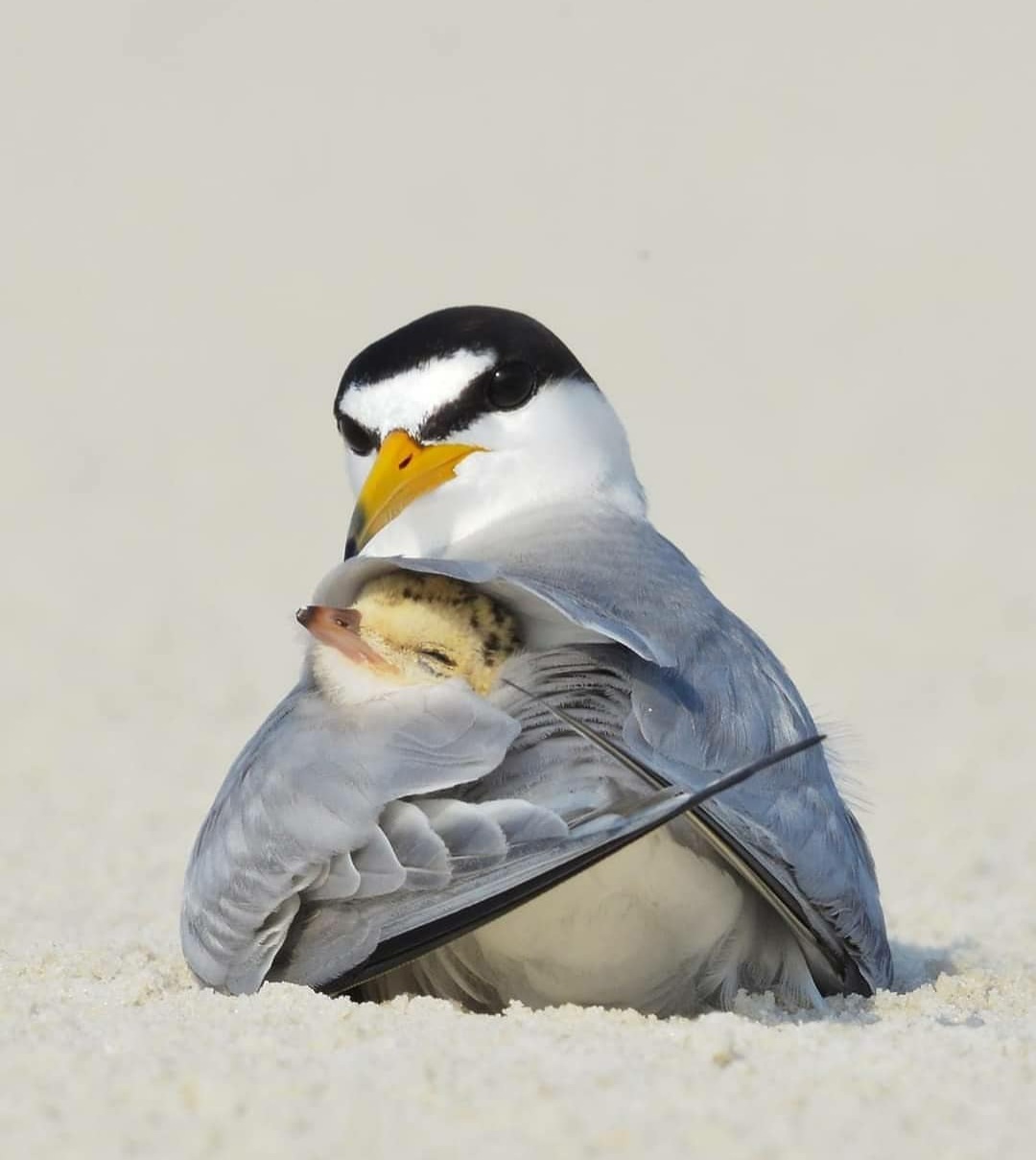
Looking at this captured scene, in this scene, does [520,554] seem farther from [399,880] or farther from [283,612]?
[283,612]

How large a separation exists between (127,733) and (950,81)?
15.1m

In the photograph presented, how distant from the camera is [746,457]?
12.5 meters

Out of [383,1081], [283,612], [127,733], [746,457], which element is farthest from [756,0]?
[383,1081]

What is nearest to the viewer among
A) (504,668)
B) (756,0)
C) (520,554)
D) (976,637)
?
(504,668)

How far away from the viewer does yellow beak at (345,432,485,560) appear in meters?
4.17

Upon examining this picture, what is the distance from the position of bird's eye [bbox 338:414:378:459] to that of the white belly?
1424 millimetres

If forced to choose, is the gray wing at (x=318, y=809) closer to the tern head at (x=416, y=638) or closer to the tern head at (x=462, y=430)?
the tern head at (x=416, y=638)

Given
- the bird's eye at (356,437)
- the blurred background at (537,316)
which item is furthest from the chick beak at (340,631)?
the bird's eye at (356,437)

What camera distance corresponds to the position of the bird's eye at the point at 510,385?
438cm

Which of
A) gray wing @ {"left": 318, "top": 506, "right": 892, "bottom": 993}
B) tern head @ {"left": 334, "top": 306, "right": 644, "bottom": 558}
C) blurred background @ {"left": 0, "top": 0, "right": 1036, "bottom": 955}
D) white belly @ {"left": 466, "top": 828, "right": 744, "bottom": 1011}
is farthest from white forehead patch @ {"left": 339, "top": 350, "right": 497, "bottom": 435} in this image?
white belly @ {"left": 466, "top": 828, "right": 744, "bottom": 1011}

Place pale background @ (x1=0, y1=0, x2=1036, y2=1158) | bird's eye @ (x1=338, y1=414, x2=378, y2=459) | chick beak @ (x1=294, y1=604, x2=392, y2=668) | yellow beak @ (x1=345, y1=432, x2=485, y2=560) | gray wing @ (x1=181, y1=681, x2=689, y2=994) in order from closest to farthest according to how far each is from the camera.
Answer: pale background @ (x1=0, y1=0, x2=1036, y2=1158) < gray wing @ (x1=181, y1=681, x2=689, y2=994) < chick beak @ (x1=294, y1=604, x2=392, y2=668) < yellow beak @ (x1=345, y1=432, x2=485, y2=560) < bird's eye @ (x1=338, y1=414, x2=378, y2=459)

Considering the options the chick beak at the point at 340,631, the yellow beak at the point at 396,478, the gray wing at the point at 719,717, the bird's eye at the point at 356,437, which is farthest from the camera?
the bird's eye at the point at 356,437

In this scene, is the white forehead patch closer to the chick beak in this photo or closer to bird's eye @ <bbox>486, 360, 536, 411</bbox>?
bird's eye @ <bbox>486, 360, 536, 411</bbox>

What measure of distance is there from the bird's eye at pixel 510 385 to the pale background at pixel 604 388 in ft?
3.48
